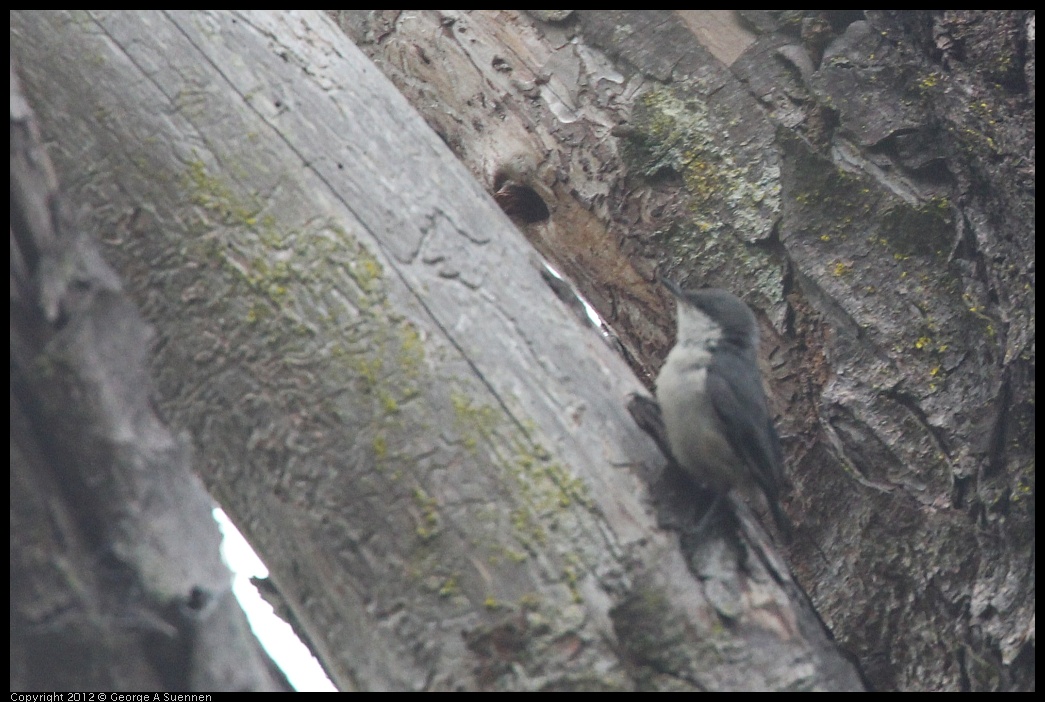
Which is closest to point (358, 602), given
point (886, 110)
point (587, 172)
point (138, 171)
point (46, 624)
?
point (46, 624)

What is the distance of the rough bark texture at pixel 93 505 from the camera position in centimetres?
170

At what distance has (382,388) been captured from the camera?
2.22 m

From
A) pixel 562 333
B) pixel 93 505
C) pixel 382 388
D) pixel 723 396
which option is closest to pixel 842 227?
pixel 723 396

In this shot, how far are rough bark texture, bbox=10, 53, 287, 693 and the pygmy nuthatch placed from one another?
4.41 ft

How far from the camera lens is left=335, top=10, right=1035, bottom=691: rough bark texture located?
8.89 ft

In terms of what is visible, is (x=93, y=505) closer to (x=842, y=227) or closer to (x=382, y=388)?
(x=382, y=388)

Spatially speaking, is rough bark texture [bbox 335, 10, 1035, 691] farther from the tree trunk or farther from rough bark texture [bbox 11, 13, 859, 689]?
rough bark texture [bbox 11, 13, 859, 689]

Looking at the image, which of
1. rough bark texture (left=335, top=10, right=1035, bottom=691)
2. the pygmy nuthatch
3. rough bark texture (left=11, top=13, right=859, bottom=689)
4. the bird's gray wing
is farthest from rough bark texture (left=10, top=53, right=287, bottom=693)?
rough bark texture (left=335, top=10, right=1035, bottom=691)

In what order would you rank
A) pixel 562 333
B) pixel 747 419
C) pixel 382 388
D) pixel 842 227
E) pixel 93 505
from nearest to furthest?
pixel 93 505 < pixel 382 388 < pixel 562 333 < pixel 747 419 < pixel 842 227

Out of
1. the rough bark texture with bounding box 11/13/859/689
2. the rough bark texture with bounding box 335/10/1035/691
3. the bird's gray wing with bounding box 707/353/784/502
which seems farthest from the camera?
the bird's gray wing with bounding box 707/353/784/502

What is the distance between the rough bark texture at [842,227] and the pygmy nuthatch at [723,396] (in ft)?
0.55

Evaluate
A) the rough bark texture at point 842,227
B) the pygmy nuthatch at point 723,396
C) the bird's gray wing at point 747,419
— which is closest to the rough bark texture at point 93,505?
the pygmy nuthatch at point 723,396

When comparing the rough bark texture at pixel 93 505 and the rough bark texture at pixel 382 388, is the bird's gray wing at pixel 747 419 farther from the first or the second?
the rough bark texture at pixel 93 505

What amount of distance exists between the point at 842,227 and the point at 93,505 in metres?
2.34
